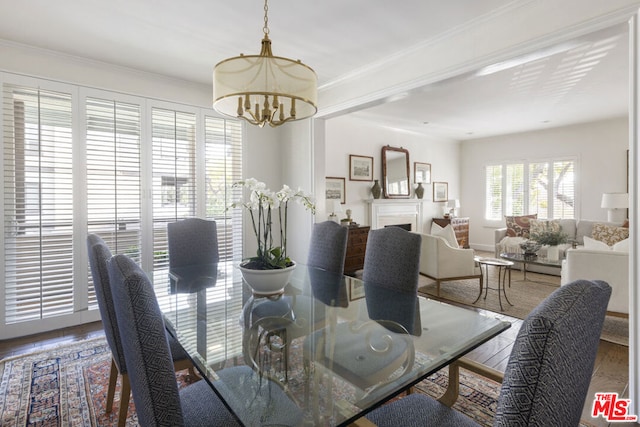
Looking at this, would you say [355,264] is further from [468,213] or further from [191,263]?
[468,213]

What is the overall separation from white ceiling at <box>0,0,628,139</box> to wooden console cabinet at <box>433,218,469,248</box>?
338 cm

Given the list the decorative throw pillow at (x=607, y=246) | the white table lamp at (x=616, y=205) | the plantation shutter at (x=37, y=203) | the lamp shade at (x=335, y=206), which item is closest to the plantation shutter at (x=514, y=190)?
the white table lamp at (x=616, y=205)

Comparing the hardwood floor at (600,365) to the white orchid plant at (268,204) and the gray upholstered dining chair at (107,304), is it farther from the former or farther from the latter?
the gray upholstered dining chair at (107,304)

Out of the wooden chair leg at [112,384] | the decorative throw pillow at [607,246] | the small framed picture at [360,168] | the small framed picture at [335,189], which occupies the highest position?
the small framed picture at [360,168]

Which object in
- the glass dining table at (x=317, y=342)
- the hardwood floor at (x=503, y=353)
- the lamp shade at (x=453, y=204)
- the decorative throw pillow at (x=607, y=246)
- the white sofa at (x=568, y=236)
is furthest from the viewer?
the lamp shade at (x=453, y=204)

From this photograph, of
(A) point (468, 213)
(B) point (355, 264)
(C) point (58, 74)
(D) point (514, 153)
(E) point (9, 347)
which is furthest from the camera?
(A) point (468, 213)

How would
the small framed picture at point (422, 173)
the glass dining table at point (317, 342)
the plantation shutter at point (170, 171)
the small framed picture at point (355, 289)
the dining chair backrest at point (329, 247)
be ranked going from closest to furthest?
the glass dining table at point (317, 342) < the small framed picture at point (355, 289) < the dining chair backrest at point (329, 247) < the plantation shutter at point (170, 171) < the small framed picture at point (422, 173)

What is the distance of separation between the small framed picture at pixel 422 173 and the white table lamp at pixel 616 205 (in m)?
2.99

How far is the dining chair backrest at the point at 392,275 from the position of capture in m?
1.72

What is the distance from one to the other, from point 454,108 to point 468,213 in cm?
373

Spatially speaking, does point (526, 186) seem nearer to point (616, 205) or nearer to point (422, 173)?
point (616, 205)

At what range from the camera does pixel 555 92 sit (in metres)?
4.27

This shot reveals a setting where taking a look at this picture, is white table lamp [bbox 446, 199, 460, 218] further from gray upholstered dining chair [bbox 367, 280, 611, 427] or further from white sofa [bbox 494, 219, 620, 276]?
gray upholstered dining chair [bbox 367, 280, 611, 427]

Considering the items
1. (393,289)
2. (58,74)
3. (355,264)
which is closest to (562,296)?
(393,289)
